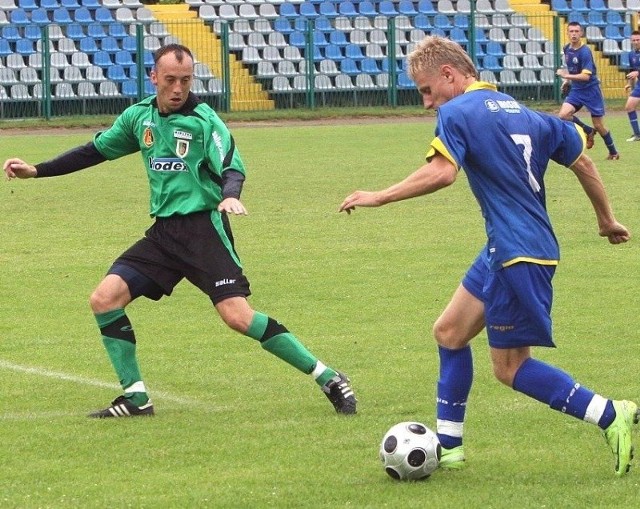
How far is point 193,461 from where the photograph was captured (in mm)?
6207

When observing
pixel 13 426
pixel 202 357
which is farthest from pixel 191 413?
pixel 202 357

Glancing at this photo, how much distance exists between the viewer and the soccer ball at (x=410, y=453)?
573 cm

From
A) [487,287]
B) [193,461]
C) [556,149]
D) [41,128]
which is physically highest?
[556,149]

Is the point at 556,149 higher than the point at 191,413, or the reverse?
the point at 556,149

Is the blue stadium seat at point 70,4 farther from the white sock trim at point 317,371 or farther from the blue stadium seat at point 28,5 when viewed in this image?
the white sock trim at point 317,371

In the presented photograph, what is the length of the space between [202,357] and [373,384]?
4.45 ft

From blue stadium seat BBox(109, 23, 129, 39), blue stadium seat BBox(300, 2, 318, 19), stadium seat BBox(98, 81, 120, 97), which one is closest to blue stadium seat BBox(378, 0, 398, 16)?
blue stadium seat BBox(300, 2, 318, 19)

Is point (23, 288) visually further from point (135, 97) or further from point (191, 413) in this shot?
point (135, 97)

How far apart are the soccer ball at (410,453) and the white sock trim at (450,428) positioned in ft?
0.45

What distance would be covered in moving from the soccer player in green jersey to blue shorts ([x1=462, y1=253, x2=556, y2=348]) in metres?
1.62

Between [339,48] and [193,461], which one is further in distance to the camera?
[339,48]

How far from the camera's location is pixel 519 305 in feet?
18.3

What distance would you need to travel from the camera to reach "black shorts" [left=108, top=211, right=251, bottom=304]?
712 cm

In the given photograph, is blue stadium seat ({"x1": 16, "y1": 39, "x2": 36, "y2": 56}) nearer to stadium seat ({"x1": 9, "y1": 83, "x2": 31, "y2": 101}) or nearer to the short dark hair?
stadium seat ({"x1": 9, "y1": 83, "x2": 31, "y2": 101})
